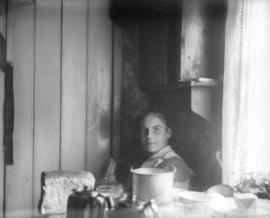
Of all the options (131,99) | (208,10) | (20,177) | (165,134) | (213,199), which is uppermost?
(208,10)

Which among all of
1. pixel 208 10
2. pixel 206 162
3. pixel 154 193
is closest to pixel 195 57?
pixel 208 10

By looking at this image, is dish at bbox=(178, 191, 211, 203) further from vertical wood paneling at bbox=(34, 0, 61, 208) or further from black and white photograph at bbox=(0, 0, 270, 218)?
vertical wood paneling at bbox=(34, 0, 61, 208)

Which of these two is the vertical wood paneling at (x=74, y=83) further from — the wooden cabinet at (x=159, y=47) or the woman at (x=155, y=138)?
the woman at (x=155, y=138)

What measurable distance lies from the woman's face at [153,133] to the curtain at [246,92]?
16.7 inches

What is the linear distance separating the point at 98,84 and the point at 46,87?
358mm

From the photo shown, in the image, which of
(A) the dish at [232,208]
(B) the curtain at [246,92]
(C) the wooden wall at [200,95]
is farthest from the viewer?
(C) the wooden wall at [200,95]

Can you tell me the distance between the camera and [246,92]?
170 cm

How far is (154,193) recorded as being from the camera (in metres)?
1.44

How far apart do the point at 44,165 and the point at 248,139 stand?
1.40 metres

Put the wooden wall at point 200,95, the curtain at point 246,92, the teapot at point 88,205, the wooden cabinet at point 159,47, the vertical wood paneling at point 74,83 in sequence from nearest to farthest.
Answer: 1. the teapot at point 88,205
2. the curtain at point 246,92
3. the wooden wall at point 200,95
4. the wooden cabinet at point 159,47
5. the vertical wood paneling at point 74,83

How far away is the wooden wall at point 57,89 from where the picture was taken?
2.40m

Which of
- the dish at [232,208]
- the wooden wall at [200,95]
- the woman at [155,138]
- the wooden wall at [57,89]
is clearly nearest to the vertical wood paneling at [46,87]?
the wooden wall at [57,89]

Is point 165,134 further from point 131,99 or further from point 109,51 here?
point 109,51

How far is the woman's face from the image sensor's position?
2.07 meters
